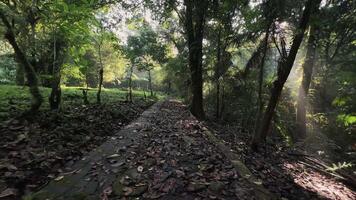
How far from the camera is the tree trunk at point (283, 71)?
5.65 m

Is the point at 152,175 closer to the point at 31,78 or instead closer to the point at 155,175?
Result: the point at 155,175

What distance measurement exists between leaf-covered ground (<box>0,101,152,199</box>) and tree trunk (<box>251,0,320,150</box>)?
4.08 metres

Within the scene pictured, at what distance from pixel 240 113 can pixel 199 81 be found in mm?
Result: 3348

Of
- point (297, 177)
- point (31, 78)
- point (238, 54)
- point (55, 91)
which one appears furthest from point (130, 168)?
point (238, 54)

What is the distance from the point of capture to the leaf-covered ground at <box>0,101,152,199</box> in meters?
3.54

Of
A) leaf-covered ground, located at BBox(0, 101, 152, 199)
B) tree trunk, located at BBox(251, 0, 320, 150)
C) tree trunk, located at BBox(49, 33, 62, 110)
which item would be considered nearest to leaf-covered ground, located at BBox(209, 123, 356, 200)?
tree trunk, located at BBox(251, 0, 320, 150)

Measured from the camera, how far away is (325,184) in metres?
5.37

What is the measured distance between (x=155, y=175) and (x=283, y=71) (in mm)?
4225

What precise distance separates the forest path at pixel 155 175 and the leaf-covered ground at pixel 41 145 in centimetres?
29

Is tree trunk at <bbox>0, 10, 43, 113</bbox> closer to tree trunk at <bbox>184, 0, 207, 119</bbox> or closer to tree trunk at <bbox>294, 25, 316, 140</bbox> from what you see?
tree trunk at <bbox>184, 0, 207, 119</bbox>

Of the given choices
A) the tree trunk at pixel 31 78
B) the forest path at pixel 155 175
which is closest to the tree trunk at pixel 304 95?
the forest path at pixel 155 175

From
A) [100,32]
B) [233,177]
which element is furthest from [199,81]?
[233,177]

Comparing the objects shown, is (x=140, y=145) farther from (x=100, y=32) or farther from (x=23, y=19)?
(x=100, y=32)

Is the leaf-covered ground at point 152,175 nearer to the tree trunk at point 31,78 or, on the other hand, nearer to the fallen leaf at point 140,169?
the fallen leaf at point 140,169
